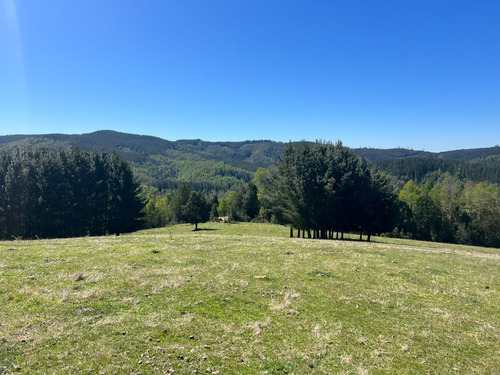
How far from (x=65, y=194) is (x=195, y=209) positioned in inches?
1177

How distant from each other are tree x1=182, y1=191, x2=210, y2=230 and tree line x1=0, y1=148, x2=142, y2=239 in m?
14.9

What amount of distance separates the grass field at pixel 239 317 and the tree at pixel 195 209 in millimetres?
54968

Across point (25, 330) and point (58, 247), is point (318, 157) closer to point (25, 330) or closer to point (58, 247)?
point (58, 247)

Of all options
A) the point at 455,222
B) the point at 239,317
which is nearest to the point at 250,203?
the point at 455,222

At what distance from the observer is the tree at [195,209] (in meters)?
70.8

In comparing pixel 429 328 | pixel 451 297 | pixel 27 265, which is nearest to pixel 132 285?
pixel 27 265

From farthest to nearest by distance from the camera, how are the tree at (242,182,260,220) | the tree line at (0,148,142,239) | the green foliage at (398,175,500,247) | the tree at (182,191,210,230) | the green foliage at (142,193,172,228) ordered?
the tree at (242,182,260,220), the green foliage at (142,193,172,228), the green foliage at (398,175,500,247), the tree at (182,191,210,230), the tree line at (0,148,142,239)

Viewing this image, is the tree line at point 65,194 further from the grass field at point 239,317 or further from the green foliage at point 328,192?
the grass field at point 239,317

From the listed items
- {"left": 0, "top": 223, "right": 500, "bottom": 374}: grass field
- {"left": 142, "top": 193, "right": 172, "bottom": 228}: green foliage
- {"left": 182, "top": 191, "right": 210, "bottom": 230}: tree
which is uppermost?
{"left": 0, "top": 223, "right": 500, "bottom": 374}: grass field

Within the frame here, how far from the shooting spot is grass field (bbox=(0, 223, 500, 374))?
662 centimetres

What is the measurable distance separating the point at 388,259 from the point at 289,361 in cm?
1445

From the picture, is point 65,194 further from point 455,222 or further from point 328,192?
point 455,222

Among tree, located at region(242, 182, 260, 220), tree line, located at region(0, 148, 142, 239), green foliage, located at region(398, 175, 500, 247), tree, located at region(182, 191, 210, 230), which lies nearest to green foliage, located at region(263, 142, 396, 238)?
tree, located at region(182, 191, 210, 230)

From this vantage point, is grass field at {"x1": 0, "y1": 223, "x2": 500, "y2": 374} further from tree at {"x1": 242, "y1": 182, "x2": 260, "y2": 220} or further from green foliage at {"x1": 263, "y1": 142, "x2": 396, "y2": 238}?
tree at {"x1": 242, "y1": 182, "x2": 260, "y2": 220}
